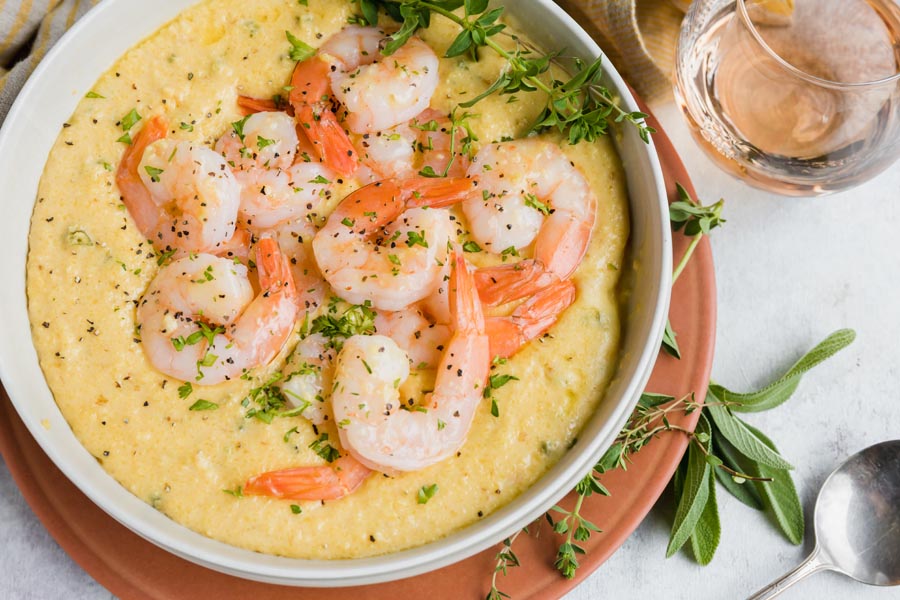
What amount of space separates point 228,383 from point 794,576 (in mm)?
2081

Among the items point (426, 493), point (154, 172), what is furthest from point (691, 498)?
point (154, 172)

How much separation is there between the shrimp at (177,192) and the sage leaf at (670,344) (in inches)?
56.4

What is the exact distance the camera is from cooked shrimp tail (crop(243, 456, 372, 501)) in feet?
8.48

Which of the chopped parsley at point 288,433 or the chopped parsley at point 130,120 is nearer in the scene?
the chopped parsley at point 288,433

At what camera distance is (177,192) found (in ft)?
8.75

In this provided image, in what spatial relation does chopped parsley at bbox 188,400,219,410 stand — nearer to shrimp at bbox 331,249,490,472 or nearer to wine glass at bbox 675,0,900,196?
shrimp at bbox 331,249,490,472

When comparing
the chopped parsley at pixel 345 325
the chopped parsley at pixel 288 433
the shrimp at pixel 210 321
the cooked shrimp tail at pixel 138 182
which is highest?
the cooked shrimp tail at pixel 138 182

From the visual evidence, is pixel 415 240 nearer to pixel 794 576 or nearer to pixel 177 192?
pixel 177 192

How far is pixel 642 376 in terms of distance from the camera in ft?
8.57

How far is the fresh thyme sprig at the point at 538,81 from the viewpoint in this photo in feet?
9.02

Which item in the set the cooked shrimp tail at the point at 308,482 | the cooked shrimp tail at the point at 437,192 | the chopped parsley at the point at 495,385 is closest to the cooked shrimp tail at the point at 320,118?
the cooked shrimp tail at the point at 437,192

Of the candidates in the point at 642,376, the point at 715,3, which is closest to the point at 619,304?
the point at 642,376

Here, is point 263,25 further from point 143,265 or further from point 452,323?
point 452,323

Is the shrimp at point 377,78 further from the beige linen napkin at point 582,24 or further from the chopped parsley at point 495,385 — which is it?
the chopped parsley at point 495,385
